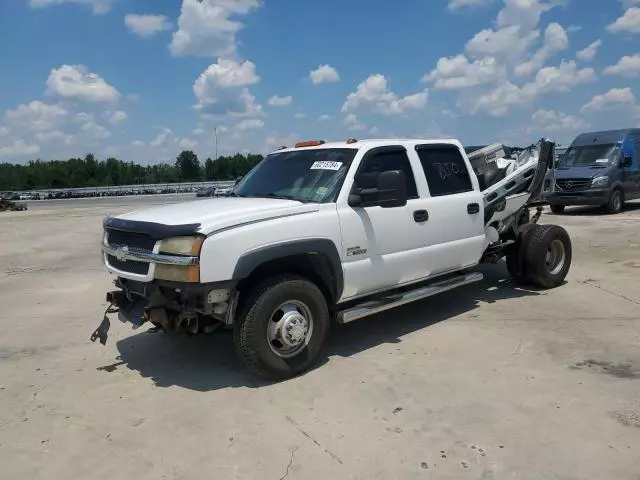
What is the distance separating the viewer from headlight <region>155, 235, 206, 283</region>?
13.4 feet

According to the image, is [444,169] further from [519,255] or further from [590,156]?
[590,156]

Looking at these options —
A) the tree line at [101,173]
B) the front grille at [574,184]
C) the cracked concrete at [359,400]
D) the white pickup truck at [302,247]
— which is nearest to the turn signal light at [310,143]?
the white pickup truck at [302,247]

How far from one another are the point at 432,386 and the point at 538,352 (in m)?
1.27

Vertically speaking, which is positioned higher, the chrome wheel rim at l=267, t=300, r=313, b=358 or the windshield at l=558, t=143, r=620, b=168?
the windshield at l=558, t=143, r=620, b=168

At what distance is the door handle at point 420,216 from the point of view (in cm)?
554

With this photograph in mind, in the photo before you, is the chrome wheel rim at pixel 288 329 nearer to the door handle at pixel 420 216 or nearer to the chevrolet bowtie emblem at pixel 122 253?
the chevrolet bowtie emblem at pixel 122 253

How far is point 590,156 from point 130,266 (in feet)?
54.4

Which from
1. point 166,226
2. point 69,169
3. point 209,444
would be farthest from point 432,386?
point 69,169

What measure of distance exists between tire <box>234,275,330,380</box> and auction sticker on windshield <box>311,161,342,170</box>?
3.87 ft

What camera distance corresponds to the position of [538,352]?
5.03m

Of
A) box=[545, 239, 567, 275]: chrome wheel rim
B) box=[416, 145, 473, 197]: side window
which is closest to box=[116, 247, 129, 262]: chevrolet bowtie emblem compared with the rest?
box=[416, 145, 473, 197]: side window

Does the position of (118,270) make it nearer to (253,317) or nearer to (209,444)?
(253,317)

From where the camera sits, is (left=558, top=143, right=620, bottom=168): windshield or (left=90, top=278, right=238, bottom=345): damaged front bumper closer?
(left=90, top=278, right=238, bottom=345): damaged front bumper

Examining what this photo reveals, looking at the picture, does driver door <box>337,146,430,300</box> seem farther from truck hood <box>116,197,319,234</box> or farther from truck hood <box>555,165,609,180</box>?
truck hood <box>555,165,609,180</box>
